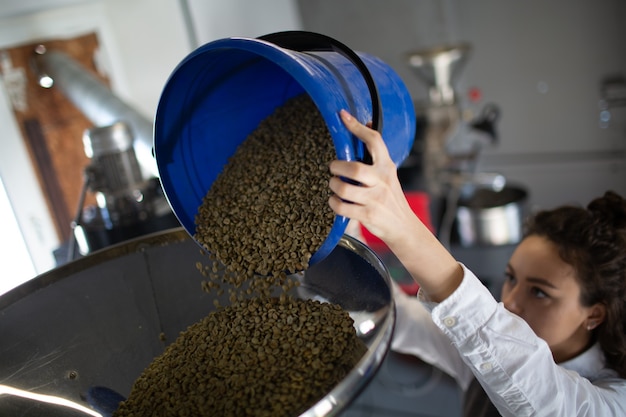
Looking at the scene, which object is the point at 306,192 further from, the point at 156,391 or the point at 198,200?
the point at 156,391

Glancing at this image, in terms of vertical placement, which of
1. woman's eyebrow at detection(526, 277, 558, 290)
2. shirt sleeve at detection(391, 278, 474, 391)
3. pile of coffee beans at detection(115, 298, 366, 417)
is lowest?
shirt sleeve at detection(391, 278, 474, 391)

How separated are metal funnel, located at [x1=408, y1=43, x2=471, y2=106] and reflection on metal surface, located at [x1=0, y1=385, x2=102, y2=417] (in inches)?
77.7

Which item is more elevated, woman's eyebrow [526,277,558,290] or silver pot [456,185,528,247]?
woman's eyebrow [526,277,558,290]

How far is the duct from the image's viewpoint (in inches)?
52.9

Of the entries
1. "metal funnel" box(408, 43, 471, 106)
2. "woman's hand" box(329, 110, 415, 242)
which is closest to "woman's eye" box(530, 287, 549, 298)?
"woman's hand" box(329, 110, 415, 242)

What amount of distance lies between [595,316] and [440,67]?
1.52 metres

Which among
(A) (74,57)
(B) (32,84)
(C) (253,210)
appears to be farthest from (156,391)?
(A) (74,57)

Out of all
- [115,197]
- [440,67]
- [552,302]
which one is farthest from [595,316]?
[440,67]

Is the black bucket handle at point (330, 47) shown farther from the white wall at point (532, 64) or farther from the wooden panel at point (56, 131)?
the white wall at point (532, 64)

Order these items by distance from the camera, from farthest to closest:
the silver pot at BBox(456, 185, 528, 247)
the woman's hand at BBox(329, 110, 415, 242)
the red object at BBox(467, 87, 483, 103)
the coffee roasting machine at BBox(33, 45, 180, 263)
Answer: the red object at BBox(467, 87, 483, 103) → the silver pot at BBox(456, 185, 528, 247) → the coffee roasting machine at BBox(33, 45, 180, 263) → the woman's hand at BBox(329, 110, 415, 242)

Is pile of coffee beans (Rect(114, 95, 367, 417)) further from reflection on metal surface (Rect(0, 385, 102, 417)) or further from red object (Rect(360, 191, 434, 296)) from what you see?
red object (Rect(360, 191, 434, 296))

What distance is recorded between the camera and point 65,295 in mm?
806

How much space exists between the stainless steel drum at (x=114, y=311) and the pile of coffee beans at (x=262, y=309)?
0.11 feet

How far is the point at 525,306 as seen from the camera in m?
1.03
